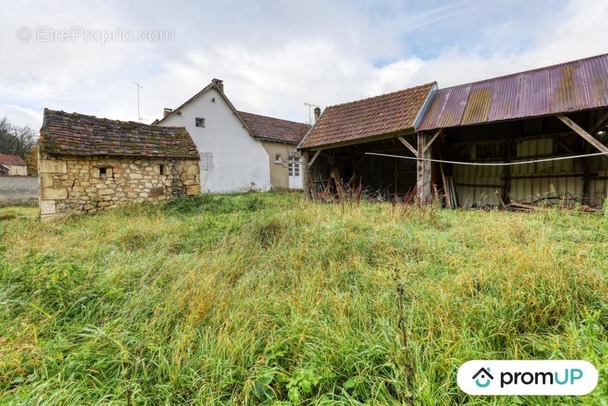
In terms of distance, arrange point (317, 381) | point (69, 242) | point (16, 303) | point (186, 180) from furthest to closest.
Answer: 1. point (186, 180)
2. point (69, 242)
3. point (16, 303)
4. point (317, 381)

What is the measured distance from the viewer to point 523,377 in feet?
5.10

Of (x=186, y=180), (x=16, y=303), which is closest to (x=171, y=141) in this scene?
(x=186, y=180)

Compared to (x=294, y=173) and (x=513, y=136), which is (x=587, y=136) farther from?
(x=294, y=173)

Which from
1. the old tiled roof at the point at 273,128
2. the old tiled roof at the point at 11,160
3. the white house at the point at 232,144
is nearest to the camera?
the white house at the point at 232,144

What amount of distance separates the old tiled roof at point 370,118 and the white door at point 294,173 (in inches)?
331

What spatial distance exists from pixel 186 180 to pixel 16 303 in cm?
853

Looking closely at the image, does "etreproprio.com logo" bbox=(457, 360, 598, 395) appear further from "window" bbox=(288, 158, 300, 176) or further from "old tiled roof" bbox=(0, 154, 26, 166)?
"old tiled roof" bbox=(0, 154, 26, 166)

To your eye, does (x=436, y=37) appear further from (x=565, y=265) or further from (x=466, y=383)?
(x=466, y=383)

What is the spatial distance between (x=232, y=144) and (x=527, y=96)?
14.7 m

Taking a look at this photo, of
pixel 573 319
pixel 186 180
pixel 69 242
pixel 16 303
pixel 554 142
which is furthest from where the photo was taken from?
pixel 186 180

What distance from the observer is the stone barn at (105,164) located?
8078 mm

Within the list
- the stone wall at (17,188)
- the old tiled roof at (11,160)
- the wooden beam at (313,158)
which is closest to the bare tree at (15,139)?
the old tiled roof at (11,160)

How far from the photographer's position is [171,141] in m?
10.9

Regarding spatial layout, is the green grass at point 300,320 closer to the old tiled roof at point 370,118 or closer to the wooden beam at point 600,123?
the wooden beam at point 600,123
